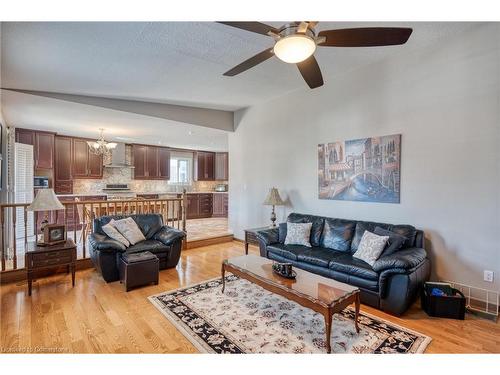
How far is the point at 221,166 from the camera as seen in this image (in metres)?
9.62

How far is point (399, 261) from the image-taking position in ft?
8.36

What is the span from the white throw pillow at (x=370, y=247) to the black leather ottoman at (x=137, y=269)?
2554 mm

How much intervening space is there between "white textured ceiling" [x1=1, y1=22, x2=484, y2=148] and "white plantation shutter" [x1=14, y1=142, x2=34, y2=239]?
2.27 ft

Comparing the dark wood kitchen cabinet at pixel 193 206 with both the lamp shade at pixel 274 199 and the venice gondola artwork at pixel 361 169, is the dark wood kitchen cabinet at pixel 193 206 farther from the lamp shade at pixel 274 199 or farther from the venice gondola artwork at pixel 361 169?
the venice gondola artwork at pixel 361 169

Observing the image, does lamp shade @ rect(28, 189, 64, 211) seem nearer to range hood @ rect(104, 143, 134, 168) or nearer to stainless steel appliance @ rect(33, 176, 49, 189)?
stainless steel appliance @ rect(33, 176, 49, 189)

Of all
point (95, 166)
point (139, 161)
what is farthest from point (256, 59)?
point (139, 161)

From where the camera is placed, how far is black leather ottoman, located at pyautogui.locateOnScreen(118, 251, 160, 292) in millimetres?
3158

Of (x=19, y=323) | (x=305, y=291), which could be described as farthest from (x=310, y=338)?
(x=19, y=323)

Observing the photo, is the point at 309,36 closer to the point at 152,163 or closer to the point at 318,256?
the point at 318,256

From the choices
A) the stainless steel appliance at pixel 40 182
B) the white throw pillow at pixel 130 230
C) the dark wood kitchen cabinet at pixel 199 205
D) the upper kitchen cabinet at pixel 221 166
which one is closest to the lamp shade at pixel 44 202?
the white throw pillow at pixel 130 230

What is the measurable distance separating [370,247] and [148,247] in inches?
118

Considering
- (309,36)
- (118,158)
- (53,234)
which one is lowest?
(53,234)

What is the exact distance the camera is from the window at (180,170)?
9.12 meters

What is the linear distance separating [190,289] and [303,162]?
2.74m
